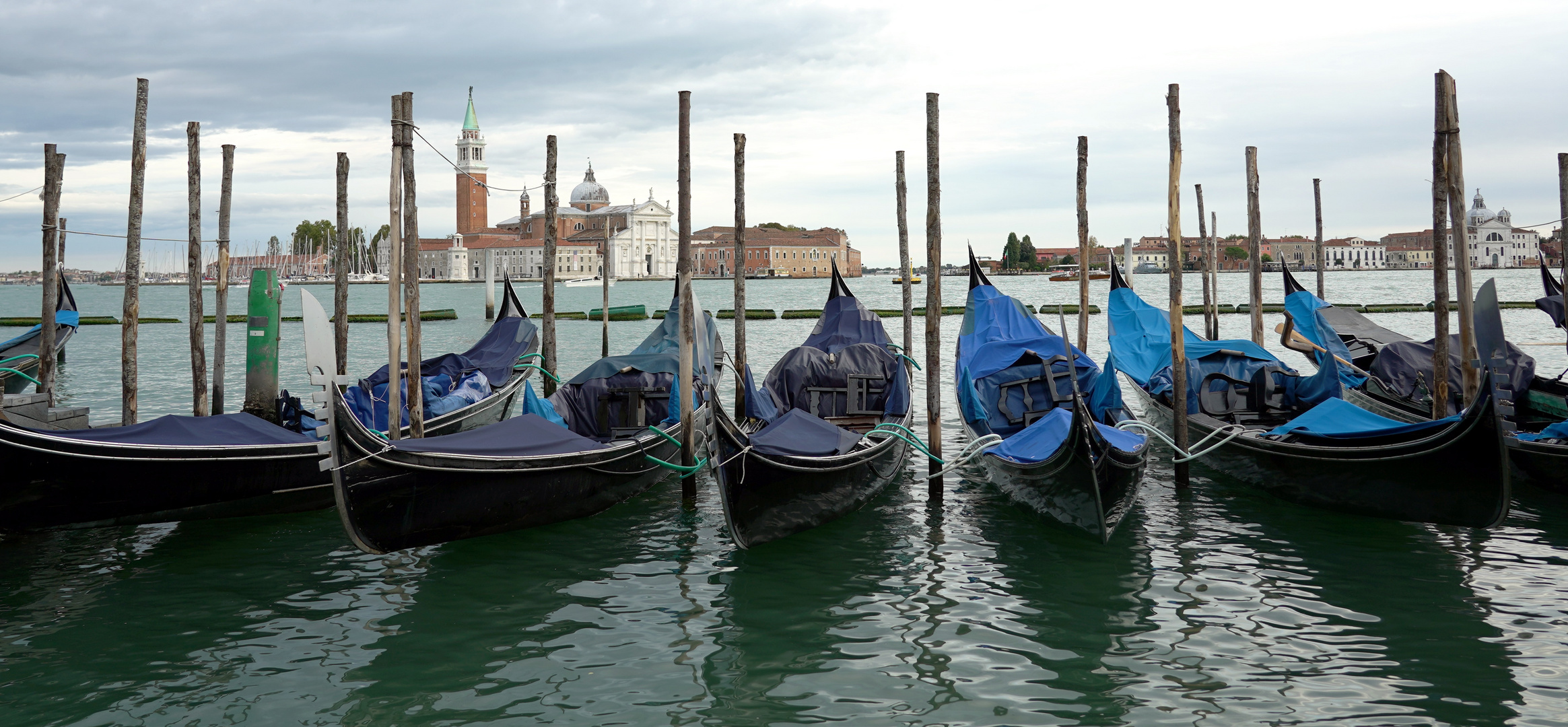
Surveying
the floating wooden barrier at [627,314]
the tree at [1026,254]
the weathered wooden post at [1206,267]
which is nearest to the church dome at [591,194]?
the tree at [1026,254]

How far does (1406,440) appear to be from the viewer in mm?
4922

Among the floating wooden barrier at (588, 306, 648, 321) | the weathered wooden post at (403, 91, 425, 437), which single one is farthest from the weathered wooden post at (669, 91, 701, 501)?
the floating wooden barrier at (588, 306, 648, 321)

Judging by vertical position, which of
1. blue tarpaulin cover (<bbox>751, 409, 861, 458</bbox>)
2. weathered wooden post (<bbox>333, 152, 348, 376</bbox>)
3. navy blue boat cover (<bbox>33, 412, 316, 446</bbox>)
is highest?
weathered wooden post (<bbox>333, 152, 348, 376</bbox>)

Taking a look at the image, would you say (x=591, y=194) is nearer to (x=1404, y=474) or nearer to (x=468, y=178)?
(x=468, y=178)

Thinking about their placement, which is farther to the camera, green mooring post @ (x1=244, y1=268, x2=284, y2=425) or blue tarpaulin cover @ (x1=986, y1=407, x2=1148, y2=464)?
green mooring post @ (x1=244, y1=268, x2=284, y2=425)

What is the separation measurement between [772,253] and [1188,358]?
75.6 meters

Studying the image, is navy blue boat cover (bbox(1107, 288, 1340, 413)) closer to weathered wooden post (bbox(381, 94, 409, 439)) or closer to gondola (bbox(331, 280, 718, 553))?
gondola (bbox(331, 280, 718, 553))

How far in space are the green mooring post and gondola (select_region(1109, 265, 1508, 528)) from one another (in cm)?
646

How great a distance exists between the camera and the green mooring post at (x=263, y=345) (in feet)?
23.1

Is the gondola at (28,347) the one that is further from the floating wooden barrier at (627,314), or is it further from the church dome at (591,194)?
the church dome at (591,194)

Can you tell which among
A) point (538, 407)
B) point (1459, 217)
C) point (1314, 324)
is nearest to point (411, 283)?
point (538, 407)

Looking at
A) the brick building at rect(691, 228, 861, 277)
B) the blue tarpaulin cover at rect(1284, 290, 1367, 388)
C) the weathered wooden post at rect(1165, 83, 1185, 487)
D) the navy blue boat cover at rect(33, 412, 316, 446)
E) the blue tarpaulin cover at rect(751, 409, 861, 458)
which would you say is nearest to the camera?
the navy blue boat cover at rect(33, 412, 316, 446)

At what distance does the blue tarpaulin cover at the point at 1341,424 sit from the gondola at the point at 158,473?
5.06 meters

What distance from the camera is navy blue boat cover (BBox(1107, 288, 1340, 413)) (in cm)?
698
